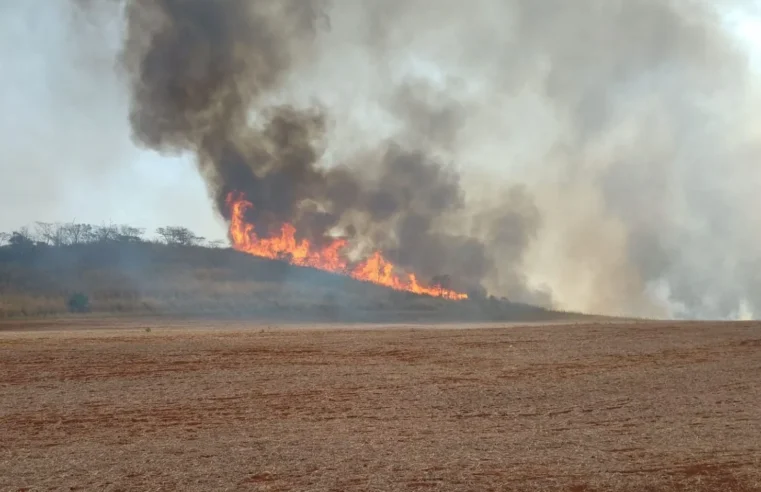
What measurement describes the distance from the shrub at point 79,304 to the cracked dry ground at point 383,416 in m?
44.0

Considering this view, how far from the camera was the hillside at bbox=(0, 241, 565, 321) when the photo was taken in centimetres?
7600

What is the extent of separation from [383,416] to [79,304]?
2610 inches

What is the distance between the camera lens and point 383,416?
62.4ft

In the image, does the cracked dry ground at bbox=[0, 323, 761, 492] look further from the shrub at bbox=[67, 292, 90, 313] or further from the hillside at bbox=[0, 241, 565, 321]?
the shrub at bbox=[67, 292, 90, 313]

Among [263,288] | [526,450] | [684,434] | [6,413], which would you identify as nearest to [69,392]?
[6,413]

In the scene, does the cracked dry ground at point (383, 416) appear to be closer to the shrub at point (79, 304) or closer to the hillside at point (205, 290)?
the hillside at point (205, 290)

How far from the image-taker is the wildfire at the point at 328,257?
84875mm

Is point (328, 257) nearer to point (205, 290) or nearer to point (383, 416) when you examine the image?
point (205, 290)

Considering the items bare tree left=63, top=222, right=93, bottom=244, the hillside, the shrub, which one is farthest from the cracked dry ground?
bare tree left=63, top=222, right=93, bottom=244

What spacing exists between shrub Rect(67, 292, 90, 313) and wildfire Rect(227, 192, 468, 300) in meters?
18.1

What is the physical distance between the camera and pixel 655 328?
1651 inches

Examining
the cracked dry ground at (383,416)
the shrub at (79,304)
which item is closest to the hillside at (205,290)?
the shrub at (79,304)

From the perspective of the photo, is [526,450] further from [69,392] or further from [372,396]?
[69,392]

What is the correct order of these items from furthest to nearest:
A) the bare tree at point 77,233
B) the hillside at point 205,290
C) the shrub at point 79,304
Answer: the bare tree at point 77,233
the hillside at point 205,290
the shrub at point 79,304
